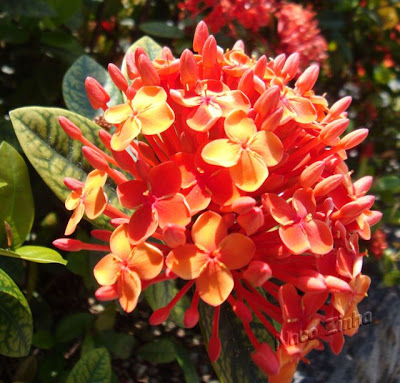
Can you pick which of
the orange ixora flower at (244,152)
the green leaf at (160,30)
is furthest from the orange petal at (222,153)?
the green leaf at (160,30)

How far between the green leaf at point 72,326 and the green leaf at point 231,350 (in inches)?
15.5

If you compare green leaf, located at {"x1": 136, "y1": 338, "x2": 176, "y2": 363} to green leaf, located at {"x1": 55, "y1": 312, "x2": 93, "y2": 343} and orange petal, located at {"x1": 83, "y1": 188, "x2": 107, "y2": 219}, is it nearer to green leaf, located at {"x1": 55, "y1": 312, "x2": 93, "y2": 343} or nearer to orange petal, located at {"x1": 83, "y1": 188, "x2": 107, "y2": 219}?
green leaf, located at {"x1": 55, "y1": 312, "x2": 93, "y2": 343}

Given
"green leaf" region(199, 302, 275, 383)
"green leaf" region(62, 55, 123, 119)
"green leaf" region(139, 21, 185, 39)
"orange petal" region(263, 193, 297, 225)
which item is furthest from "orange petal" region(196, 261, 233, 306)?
"green leaf" region(139, 21, 185, 39)

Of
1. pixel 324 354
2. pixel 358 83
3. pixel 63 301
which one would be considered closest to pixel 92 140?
pixel 63 301

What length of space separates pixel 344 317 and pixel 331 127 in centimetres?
28

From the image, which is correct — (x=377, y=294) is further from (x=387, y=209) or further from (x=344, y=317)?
(x=344, y=317)

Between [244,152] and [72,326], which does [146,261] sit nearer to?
[244,152]

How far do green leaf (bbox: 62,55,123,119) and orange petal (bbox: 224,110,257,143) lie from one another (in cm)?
49

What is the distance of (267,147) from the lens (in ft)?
2.29

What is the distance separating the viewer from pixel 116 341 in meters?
1.18

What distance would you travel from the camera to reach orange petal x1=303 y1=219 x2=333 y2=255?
677 millimetres

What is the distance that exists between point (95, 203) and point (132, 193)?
6 centimetres

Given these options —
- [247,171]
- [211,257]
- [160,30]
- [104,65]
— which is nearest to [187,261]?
[211,257]

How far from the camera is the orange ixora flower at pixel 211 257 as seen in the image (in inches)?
25.4
